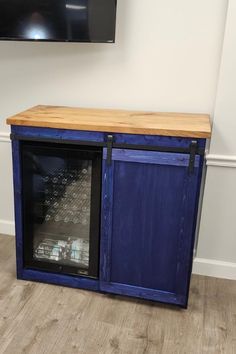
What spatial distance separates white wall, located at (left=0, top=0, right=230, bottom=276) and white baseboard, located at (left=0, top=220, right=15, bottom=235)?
813mm

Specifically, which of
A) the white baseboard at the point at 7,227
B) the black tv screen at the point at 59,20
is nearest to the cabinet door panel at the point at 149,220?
the black tv screen at the point at 59,20

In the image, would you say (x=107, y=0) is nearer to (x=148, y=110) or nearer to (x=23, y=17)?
(x=23, y=17)

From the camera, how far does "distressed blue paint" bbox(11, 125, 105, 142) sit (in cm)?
175

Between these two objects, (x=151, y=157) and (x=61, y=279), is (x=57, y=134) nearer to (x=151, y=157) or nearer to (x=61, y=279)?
(x=151, y=157)

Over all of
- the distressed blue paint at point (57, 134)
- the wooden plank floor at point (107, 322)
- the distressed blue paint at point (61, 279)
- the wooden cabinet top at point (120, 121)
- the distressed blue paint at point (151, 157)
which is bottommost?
the wooden plank floor at point (107, 322)

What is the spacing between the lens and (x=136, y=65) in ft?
6.82

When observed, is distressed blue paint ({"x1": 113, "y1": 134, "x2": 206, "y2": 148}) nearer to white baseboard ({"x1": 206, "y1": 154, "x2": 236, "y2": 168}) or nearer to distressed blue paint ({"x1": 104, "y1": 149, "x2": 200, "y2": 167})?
distressed blue paint ({"x1": 104, "y1": 149, "x2": 200, "y2": 167})

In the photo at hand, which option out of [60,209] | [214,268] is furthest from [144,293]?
[60,209]

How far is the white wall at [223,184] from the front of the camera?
1.89m

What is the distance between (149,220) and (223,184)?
0.56m

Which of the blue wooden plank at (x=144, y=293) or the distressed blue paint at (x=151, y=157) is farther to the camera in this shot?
the blue wooden plank at (x=144, y=293)

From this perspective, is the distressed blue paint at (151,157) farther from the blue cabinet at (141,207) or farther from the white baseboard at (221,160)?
the white baseboard at (221,160)

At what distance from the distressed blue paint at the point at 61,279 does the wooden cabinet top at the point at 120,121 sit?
88 centimetres

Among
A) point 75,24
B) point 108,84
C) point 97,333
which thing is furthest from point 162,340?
point 75,24
